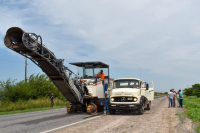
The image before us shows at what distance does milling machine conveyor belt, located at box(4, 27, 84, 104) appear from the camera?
32.6ft

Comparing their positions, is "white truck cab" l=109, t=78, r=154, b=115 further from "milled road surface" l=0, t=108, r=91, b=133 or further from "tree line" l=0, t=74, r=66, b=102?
"tree line" l=0, t=74, r=66, b=102

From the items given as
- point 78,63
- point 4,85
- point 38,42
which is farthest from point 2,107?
point 38,42

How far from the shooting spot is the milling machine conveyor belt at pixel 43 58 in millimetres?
9945

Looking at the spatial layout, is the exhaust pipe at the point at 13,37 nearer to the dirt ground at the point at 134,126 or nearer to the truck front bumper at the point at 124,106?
the dirt ground at the point at 134,126

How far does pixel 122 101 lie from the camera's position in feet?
44.8

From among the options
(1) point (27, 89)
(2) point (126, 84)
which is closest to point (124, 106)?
(2) point (126, 84)

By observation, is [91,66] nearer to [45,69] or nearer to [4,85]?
[45,69]

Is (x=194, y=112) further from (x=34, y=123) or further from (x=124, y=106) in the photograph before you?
(x=34, y=123)

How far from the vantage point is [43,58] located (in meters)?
11.2

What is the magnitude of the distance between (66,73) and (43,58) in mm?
2331

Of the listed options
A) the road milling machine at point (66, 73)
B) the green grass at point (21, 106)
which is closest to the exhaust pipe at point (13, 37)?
the road milling machine at point (66, 73)

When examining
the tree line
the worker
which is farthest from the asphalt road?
the tree line

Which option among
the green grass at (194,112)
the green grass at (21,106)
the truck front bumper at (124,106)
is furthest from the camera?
the green grass at (21,106)

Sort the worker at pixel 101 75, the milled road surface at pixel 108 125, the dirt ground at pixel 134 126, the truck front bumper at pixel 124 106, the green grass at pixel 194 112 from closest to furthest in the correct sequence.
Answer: the dirt ground at pixel 134 126 → the milled road surface at pixel 108 125 → the green grass at pixel 194 112 → the truck front bumper at pixel 124 106 → the worker at pixel 101 75
